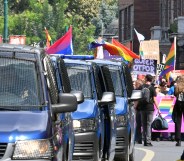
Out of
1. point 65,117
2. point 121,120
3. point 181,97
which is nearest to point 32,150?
point 65,117

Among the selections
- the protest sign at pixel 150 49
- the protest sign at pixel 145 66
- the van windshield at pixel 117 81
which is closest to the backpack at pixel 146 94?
the van windshield at pixel 117 81

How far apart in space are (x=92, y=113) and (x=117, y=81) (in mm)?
4218

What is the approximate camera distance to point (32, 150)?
34.7 ft

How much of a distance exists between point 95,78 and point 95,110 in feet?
4.56

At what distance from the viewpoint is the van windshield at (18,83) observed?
11.5 meters

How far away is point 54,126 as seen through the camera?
36.8 ft

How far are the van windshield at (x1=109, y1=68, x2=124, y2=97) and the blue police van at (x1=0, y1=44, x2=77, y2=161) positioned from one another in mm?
7702

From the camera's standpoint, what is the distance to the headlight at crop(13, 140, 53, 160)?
34.4 feet

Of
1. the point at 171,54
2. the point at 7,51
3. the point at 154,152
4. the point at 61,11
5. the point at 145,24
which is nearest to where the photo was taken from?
the point at 7,51

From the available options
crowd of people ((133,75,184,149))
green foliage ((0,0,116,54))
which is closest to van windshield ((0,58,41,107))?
crowd of people ((133,75,184,149))

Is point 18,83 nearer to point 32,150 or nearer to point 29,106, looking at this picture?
point 29,106

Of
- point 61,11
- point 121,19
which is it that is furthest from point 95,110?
point 121,19

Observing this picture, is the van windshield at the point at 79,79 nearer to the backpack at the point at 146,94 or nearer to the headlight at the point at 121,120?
the headlight at the point at 121,120

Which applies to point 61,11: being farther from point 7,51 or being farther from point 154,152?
point 7,51
